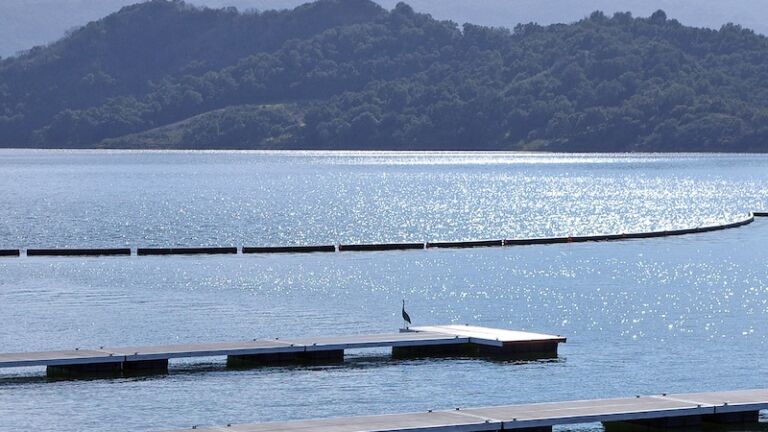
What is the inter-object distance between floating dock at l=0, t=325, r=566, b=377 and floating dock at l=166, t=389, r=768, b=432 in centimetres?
1387

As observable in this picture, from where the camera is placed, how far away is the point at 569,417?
4556 cm

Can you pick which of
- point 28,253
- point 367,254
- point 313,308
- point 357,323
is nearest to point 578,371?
point 357,323

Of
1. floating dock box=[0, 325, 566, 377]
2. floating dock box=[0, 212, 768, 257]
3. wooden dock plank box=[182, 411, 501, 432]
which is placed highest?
floating dock box=[0, 212, 768, 257]

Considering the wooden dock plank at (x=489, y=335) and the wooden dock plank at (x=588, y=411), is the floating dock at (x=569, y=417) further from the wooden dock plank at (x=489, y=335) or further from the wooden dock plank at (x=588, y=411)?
the wooden dock plank at (x=489, y=335)

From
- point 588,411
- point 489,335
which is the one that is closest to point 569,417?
point 588,411

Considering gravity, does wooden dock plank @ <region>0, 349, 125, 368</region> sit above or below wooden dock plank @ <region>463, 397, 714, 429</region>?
above

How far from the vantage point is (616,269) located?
10681 cm

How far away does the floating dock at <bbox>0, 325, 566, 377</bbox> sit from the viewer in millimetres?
57031

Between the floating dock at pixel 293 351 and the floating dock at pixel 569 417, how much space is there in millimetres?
13875

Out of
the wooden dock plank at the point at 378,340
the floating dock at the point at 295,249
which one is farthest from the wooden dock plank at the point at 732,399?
the floating dock at the point at 295,249

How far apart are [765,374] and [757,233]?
8842 centimetres

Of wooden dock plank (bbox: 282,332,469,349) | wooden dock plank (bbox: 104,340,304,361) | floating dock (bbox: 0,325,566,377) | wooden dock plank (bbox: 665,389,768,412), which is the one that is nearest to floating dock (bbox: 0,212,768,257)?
floating dock (bbox: 0,325,566,377)

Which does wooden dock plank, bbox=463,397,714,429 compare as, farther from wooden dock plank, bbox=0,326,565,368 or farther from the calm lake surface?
wooden dock plank, bbox=0,326,565,368

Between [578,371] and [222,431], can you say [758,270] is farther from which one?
[222,431]
